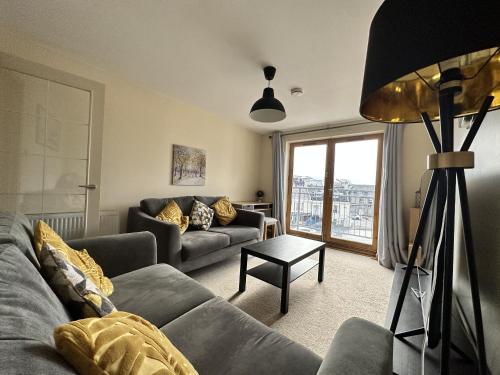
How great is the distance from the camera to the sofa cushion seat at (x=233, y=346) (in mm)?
761

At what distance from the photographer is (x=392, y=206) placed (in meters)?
2.99

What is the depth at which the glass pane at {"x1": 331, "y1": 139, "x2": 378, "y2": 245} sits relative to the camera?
3.52m

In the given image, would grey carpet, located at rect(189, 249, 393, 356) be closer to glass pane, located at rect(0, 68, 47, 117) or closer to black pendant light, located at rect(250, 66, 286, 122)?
black pendant light, located at rect(250, 66, 286, 122)

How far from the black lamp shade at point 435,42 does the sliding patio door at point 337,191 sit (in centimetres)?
283

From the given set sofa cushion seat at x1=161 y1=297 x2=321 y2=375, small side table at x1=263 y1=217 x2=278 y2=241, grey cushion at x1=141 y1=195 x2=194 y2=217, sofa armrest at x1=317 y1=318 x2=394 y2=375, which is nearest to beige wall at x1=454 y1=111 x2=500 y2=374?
sofa armrest at x1=317 y1=318 x2=394 y2=375

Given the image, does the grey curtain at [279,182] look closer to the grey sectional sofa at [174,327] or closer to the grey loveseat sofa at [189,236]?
the grey loveseat sofa at [189,236]

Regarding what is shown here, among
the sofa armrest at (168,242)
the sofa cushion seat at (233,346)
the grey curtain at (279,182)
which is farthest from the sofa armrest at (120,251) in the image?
the grey curtain at (279,182)

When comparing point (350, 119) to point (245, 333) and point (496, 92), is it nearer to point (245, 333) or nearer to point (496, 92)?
point (496, 92)

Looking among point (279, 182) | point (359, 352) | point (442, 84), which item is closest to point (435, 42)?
point (442, 84)

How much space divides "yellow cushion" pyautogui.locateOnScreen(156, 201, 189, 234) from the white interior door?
26.7 inches

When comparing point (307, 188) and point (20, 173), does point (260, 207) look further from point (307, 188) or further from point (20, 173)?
point (20, 173)

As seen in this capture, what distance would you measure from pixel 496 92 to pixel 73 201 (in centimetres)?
320

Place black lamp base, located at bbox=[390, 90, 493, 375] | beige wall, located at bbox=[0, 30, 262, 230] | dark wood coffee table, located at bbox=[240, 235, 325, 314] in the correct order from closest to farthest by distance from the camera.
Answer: black lamp base, located at bbox=[390, 90, 493, 375] → dark wood coffee table, located at bbox=[240, 235, 325, 314] → beige wall, located at bbox=[0, 30, 262, 230]

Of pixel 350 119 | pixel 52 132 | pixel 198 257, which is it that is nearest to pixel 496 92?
pixel 198 257
